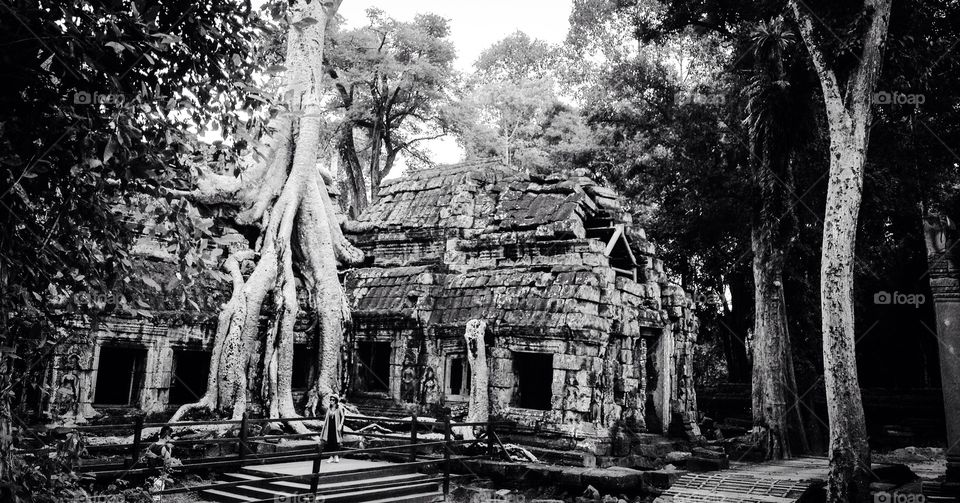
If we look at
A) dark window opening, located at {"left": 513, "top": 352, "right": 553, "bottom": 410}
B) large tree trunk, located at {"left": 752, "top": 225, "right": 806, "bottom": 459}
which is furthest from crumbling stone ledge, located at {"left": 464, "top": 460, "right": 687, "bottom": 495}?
large tree trunk, located at {"left": 752, "top": 225, "right": 806, "bottom": 459}

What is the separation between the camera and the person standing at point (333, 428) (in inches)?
380

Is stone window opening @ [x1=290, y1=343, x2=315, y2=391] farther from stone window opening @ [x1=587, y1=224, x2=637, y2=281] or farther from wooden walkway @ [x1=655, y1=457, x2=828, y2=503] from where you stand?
wooden walkway @ [x1=655, y1=457, x2=828, y2=503]

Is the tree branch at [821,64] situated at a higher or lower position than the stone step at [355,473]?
higher

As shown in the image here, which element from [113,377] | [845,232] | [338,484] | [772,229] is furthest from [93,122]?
[772,229]

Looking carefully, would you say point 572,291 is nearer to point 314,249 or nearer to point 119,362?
point 314,249

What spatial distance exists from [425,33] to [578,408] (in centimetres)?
1930

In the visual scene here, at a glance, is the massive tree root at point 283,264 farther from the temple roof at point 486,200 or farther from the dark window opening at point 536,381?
the dark window opening at point 536,381

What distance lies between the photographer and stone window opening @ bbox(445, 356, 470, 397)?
1373cm

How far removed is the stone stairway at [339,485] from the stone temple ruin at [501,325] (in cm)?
302

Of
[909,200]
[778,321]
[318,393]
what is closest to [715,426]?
[778,321]

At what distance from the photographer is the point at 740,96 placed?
16969mm

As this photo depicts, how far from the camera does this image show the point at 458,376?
46.8ft

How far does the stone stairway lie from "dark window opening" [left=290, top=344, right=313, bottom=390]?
409 cm

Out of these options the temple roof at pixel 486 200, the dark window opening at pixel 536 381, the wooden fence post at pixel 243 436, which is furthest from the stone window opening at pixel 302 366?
the dark window opening at pixel 536 381
